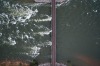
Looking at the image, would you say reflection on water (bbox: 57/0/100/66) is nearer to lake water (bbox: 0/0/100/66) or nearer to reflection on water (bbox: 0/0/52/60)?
lake water (bbox: 0/0/100/66)

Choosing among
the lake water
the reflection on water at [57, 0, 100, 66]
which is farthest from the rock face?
the reflection on water at [57, 0, 100, 66]

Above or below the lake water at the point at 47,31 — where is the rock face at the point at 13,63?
below

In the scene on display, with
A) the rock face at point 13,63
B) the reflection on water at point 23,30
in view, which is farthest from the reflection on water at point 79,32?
the rock face at point 13,63

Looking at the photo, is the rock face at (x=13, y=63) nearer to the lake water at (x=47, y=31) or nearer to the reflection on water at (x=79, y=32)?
the lake water at (x=47, y=31)

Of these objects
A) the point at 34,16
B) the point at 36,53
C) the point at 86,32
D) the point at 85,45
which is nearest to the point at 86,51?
the point at 85,45

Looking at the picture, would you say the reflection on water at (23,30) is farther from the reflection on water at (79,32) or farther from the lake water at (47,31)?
the reflection on water at (79,32)

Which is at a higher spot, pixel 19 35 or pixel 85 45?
pixel 19 35

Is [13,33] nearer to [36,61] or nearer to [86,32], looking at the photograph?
[36,61]

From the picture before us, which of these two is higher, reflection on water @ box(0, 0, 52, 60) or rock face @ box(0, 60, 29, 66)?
reflection on water @ box(0, 0, 52, 60)
